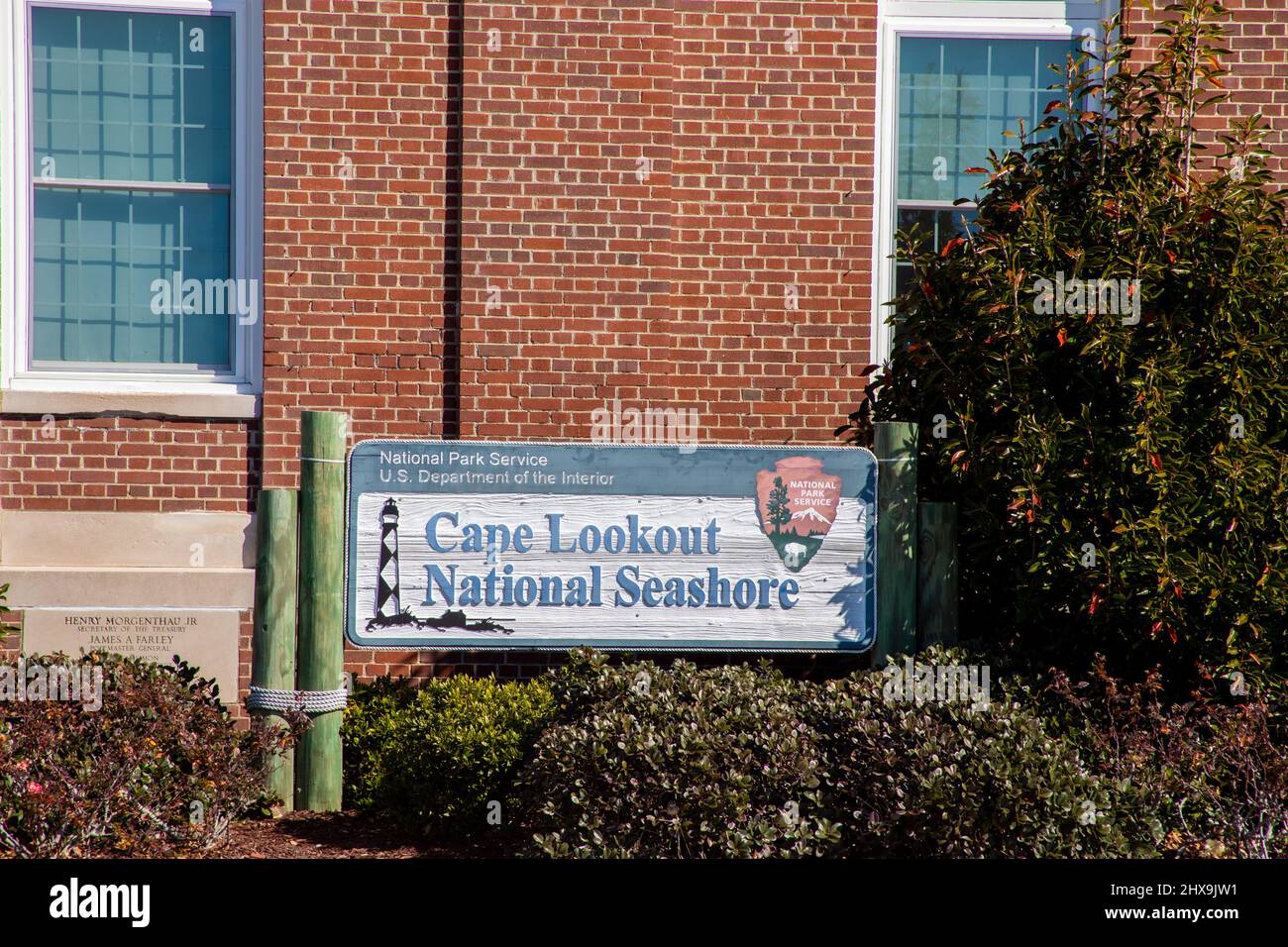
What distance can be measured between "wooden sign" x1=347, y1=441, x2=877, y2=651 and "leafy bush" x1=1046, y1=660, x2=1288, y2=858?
1271mm

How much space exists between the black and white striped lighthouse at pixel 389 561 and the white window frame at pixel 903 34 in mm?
3502

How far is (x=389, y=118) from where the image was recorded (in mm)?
7160

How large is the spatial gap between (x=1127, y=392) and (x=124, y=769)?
5.14m

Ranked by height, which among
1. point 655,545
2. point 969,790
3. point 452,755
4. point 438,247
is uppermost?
point 438,247

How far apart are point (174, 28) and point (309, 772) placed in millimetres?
4955

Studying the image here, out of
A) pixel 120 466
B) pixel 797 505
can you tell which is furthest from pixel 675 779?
pixel 120 466

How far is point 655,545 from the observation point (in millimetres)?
6078

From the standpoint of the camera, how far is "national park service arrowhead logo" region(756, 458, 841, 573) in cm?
609

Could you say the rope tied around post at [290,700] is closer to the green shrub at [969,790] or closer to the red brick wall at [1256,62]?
the green shrub at [969,790]

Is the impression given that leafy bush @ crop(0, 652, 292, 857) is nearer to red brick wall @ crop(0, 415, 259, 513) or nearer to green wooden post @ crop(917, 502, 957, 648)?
red brick wall @ crop(0, 415, 259, 513)

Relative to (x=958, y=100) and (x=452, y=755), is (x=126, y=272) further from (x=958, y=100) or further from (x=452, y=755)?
(x=958, y=100)

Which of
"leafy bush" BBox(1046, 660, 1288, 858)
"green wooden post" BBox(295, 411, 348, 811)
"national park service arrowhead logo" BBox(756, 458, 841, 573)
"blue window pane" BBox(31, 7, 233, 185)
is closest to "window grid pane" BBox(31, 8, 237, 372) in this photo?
"blue window pane" BBox(31, 7, 233, 185)

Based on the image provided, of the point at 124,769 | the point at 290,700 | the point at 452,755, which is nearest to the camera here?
the point at 124,769

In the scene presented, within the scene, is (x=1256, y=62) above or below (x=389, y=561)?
above
